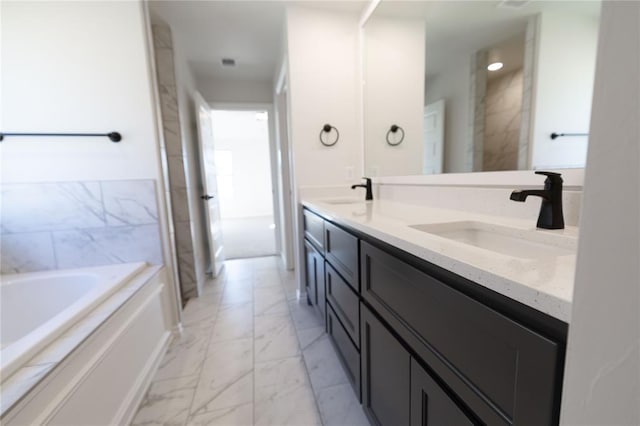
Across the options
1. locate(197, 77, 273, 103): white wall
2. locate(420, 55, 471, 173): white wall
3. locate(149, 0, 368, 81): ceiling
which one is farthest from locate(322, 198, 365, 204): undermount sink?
locate(197, 77, 273, 103): white wall

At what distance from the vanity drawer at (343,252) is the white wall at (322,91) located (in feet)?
2.76

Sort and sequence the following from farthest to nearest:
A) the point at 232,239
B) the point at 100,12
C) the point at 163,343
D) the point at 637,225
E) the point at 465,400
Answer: the point at 232,239 < the point at 163,343 < the point at 100,12 < the point at 465,400 < the point at 637,225

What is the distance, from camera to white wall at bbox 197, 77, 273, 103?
10.8 ft

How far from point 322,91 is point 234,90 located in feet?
5.77

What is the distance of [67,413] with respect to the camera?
0.91 metres

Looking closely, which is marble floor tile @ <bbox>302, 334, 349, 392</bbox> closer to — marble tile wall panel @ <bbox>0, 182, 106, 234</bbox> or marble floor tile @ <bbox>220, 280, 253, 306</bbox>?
marble floor tile @ <bbox>220, 280, 253, 306</bbox>

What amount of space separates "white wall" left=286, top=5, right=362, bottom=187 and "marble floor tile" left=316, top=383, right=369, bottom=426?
4.62 ft

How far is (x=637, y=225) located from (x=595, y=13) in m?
0.88

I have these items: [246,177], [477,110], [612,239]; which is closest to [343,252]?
[477,110]

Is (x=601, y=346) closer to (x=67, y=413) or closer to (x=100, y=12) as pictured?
(x=67, y=413)

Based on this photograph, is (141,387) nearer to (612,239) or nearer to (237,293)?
(237,293)

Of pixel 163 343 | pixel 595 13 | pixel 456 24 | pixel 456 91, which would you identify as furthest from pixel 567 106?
pixel 163 343

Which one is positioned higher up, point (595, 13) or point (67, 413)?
point (595, 13)

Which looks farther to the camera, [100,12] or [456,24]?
[100,12]
